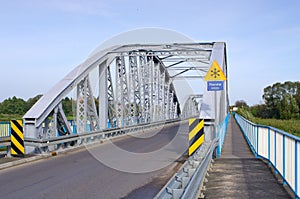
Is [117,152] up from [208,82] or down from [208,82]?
down

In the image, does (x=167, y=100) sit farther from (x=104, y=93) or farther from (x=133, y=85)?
(x=104, y=93)

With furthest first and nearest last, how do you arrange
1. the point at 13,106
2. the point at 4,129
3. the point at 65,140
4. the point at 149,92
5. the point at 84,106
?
the point at 13,106, the point at 149,92, the point at 4,129, the point at 84,106, the point at 65,140

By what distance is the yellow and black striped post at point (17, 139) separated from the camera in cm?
1284

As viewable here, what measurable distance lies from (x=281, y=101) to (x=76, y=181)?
289 ft

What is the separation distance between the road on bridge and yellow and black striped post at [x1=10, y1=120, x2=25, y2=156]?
0.94 metres

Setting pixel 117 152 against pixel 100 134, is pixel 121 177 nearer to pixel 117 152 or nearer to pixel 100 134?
pixel 117 152

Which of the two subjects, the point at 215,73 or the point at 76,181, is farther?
the point at 215,73

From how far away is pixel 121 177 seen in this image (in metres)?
9.86

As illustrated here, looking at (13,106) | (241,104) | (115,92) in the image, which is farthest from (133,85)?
(241,104)

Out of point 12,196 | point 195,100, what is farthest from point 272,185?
point 195,100

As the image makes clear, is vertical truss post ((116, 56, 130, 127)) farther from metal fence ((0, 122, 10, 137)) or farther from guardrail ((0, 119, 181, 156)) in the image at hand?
metal fence ((0, 122, 10, 137))

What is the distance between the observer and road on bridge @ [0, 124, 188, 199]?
793 cm

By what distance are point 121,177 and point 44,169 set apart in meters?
2.57

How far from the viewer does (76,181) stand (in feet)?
30.2
